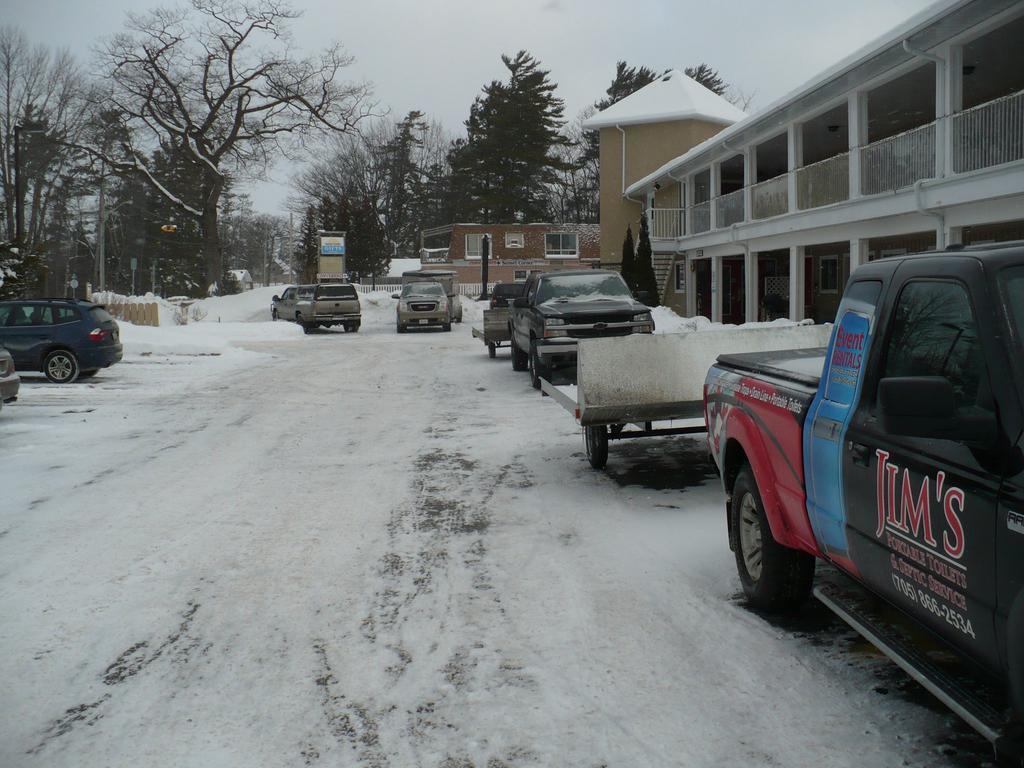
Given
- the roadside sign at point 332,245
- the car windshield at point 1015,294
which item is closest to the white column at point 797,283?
the car windshield at point 1015,294

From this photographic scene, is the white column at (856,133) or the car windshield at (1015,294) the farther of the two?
the white column at (856,133)

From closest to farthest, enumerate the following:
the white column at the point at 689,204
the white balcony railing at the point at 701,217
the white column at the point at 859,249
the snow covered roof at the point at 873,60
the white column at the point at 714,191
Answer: the snow covered roof at the point at 873,60 < the white column at the point at 859,249 < the white column at the point at 714,191 < the white balcony railing at the point at 701,217 < the white column at the point at 689,204

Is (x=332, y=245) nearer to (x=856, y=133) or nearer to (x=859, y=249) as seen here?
(x=859, y=249)

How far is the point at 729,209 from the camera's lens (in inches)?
1152

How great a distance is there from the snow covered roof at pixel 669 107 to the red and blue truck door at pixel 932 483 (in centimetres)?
3831

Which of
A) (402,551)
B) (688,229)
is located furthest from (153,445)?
(688,229)

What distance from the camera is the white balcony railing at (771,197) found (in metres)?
24.7

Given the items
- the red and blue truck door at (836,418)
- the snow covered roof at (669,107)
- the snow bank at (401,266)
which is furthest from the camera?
the snow bank at (401,266)

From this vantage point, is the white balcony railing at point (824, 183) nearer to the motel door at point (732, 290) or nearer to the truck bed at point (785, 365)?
the motel door at point (732, 290)

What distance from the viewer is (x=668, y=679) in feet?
14.5

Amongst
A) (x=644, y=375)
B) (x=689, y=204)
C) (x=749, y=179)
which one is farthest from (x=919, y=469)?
(x=689, y=204)

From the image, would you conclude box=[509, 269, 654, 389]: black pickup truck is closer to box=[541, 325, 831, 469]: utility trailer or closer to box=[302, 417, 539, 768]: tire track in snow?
box=[541, 325, 831, 469]: utility trailer

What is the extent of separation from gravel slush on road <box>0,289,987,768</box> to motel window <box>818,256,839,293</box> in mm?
23084

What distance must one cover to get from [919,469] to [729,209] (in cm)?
2691
